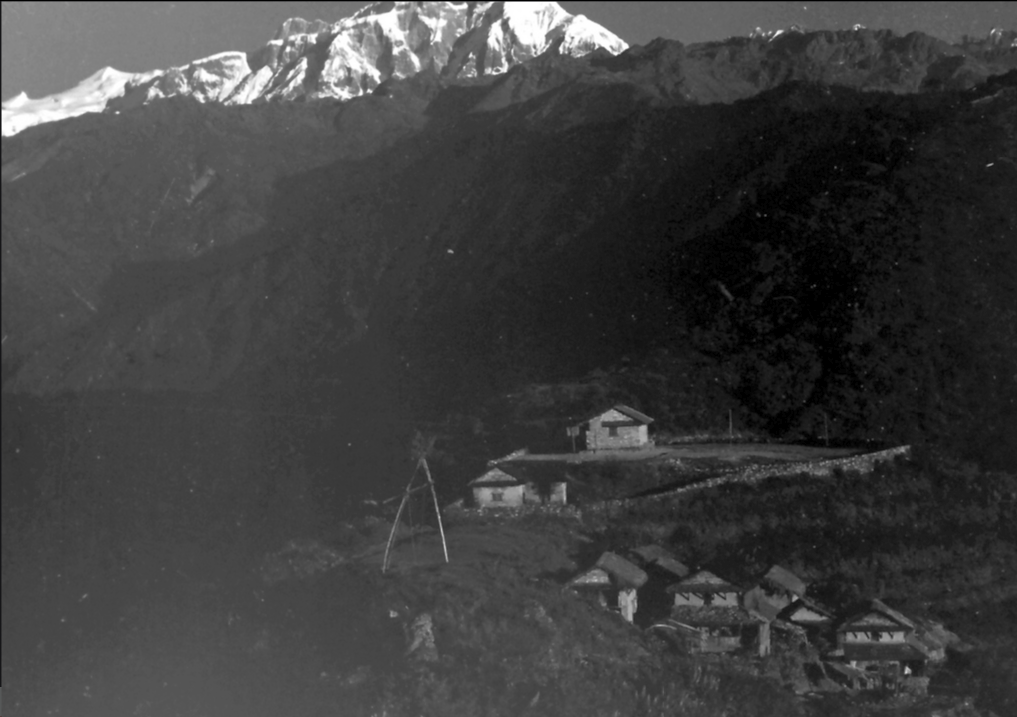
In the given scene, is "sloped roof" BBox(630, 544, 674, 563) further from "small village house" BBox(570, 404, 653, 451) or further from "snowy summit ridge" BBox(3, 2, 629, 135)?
"snowy summit ridge" BBox(3, 2, 629, 135)

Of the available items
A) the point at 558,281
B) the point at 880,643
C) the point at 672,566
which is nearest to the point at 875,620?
the point at 880,643

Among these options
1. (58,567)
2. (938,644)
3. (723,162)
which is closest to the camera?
(938,644)

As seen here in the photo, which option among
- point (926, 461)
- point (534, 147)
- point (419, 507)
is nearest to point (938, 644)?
point (926, 461)

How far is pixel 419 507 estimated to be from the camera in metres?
4.35

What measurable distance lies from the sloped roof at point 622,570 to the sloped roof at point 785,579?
0.40 m

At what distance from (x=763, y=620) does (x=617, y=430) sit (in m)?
1.09

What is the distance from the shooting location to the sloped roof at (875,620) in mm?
3373

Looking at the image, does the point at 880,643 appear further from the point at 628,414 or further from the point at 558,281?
the point at 558,281

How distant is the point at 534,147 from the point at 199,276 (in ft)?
8.38

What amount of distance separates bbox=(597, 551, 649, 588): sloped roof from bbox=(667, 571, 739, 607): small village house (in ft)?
0.43

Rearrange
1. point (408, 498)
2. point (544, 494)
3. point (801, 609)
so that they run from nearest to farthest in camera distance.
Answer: point (801, 609) < point (544, 494) < point (408, 498)

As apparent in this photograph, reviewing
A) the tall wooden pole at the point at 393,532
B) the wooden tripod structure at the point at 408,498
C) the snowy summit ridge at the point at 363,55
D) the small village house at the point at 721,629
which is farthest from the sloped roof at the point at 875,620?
the snowy summit ridge at the point at 363,55

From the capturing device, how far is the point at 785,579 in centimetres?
355

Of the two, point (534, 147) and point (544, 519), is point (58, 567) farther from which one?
point (534, 147)
